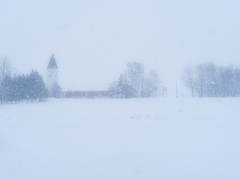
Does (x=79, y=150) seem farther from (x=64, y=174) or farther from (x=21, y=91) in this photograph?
(x=21, y=91)

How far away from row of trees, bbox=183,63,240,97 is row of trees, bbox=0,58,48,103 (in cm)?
3666

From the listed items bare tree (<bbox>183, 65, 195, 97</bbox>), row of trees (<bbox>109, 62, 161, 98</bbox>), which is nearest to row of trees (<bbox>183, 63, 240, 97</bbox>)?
bare tree (<bbox>183, 65, 195, 97</bbox>)

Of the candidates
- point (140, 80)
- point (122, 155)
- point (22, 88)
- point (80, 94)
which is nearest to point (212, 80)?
point (140, 80)

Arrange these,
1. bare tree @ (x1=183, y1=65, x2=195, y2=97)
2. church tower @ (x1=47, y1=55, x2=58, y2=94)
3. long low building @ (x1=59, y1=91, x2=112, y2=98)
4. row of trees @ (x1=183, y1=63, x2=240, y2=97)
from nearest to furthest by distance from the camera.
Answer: row of trees @ (x1=183, y1=63, x2=240, y2=97) → bare tree @ (x1=183, y1=65, x2=195, y2=97) → long low building @ (x1=59, y1=91, x2=112, y2=98) → church tower @ (x1=47, y1=55, x2=58, y2=94)

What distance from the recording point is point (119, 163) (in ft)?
29.2

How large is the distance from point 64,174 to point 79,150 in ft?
10.2

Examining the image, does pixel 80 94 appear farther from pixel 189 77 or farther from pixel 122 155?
pixel 122 155

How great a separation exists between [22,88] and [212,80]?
44389 millimetres

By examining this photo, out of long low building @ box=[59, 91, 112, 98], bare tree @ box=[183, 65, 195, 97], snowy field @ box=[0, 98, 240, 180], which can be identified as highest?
bare tree @ box=[183, 65, 195, 97]

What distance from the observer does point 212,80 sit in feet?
236

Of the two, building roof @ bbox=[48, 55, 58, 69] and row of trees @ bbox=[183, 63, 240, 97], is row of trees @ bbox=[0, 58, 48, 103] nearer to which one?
row of trees @ bbox=[183, 63, 240, 97]

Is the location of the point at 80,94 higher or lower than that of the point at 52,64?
lower

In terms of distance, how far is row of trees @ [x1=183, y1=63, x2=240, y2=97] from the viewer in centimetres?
6786

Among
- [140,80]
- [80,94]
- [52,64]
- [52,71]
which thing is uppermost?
[52,64]
